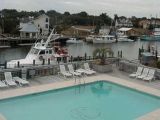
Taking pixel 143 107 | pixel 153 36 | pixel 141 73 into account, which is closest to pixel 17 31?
pixel 153 36

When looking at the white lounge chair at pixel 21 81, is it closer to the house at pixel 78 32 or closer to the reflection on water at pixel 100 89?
the reflection on water at pixel 100 89

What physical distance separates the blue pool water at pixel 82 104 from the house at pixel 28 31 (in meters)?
51.3

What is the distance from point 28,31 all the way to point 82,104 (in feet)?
178

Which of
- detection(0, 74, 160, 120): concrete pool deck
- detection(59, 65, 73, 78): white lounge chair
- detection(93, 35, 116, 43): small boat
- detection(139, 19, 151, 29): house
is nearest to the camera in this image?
detection(0, 74, 160, 120): concrete pool deck

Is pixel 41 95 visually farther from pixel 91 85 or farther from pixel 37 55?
pixel 37 55

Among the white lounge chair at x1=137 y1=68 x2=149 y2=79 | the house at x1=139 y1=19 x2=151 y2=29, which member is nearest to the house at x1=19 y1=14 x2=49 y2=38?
the white lounge chair at x1=137 y1=68 x2=149 y2=79

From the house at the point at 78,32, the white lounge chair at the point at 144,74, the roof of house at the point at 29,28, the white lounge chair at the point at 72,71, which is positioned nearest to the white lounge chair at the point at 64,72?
the white lounge chair at the point at 72,71

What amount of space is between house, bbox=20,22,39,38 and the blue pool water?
51.3 metres

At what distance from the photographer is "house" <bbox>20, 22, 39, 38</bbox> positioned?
65.3 meters

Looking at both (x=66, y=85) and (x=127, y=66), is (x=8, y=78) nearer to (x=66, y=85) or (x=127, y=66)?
(x=66, y=85)

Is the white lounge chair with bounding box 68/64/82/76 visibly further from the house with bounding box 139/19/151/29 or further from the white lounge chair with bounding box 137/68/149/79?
the house with bounding box 139/19/151/29

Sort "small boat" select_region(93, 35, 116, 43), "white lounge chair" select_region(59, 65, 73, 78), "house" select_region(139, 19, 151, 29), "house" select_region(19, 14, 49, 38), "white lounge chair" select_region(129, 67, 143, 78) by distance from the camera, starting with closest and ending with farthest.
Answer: "white lounge chair" select_region(59, 65, 73, 78), "white lounge chair" select_region(129, 67, 143, 78), "house" select_region(19, 14, 49, 38), "small boat" select_region(93, 35, 116, 43), "house" select_region(139, 19, 151, 29)

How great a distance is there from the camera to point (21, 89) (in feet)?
48.4

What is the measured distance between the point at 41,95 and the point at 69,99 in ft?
5.06
